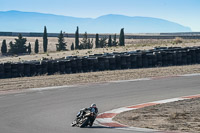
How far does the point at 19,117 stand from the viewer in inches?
520

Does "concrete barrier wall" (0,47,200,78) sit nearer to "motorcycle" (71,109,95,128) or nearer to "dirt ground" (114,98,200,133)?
"dirt ground" (114,98,200,133)

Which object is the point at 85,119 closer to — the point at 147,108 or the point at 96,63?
the point at 147,108

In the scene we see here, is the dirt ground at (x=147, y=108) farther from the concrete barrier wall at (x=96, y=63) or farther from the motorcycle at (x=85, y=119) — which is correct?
the motorcycle at (x=85, y=119)

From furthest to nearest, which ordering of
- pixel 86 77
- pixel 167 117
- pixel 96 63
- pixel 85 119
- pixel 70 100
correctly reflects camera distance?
pixel 96 63 → pixel 86 77 → pixel 70 100 → pixel 167 117 → pixel 85 119

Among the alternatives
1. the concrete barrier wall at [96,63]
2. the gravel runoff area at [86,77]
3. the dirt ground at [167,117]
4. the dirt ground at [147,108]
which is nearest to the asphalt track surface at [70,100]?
the dirt ground at [167,117]

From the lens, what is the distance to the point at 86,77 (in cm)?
2472

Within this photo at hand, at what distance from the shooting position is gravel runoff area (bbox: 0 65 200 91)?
72.4ft

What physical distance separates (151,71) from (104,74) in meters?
3.23

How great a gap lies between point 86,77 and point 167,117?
40.6 ft

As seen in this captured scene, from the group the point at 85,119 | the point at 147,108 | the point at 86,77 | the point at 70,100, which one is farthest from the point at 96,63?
the point at 85,119

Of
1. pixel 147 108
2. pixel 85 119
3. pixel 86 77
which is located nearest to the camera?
pixel 85 119

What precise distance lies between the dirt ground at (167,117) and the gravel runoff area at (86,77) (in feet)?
27.6

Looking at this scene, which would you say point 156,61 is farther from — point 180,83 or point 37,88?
point 37,88

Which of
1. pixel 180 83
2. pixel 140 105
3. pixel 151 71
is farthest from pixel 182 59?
pixel 140 105
